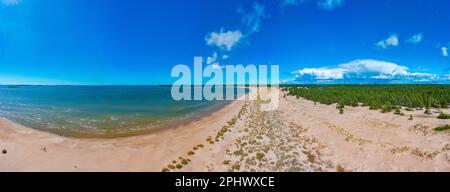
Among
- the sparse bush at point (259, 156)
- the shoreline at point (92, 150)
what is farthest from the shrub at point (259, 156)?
the shoreline at point (92, 150)

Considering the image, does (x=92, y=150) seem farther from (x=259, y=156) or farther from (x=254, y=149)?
(x=259, y=156)

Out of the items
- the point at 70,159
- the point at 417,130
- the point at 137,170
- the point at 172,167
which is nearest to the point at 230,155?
the point at 172,167

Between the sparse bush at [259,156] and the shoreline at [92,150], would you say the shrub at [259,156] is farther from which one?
the shoreline at [92,150]

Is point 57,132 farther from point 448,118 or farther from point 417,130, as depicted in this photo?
point 448,118

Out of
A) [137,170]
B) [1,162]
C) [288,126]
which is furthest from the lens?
[288,126]

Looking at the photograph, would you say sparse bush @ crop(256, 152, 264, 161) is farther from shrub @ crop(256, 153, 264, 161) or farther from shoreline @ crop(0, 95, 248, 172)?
shoreline @ crop(0, 95, 248, 172)

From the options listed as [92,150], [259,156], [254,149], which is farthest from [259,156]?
[92,150]

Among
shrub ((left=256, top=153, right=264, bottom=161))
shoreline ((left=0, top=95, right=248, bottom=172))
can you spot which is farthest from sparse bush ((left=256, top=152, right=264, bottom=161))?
shoreline ((left=0, top=95, right=248, bottom=172))

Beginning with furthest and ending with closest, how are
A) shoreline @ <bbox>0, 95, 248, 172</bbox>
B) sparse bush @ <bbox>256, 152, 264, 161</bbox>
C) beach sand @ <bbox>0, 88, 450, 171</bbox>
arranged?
sparse bush @ <bbox>256, 152, 264, 161</bbox> → shoreline @ <bbox>0, 95, 248, 172</bbox> → beach sand @ <bbox>0, 88, 450, 171</bbox>
